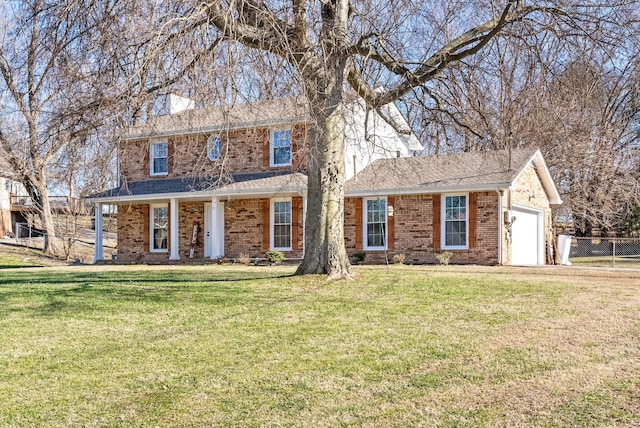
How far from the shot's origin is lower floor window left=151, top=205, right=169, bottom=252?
24.4 m

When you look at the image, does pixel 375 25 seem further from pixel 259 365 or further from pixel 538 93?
pixel 259 365

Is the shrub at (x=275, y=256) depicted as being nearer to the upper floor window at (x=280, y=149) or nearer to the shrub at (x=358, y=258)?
the shrub at (x=358, y=258)

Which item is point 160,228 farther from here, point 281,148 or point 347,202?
point 347,202

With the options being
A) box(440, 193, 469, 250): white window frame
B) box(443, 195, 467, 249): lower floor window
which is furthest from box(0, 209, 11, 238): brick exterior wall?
box(443, 195, 467, 249): lower floor window

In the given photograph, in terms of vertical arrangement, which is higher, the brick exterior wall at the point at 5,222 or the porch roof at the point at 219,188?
the porch roof at the point at 219,188

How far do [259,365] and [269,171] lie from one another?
1626cm

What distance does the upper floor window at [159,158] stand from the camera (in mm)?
24641

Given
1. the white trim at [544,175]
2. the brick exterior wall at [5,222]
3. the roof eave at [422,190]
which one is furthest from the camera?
the brick exterior wall at [5,222]

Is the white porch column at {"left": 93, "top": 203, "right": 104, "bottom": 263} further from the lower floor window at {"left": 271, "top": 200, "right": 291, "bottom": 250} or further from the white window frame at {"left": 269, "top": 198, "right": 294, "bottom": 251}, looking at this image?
the lower floor window at {"left": 271, "top": 200, "right": 291, "bottom": 250}

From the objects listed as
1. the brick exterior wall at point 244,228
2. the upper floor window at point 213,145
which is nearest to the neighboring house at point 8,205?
the brick exterior wall at point 244,228

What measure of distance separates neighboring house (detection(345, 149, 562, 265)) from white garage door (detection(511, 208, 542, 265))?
0.04m

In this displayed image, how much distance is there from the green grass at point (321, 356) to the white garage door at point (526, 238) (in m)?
9.20

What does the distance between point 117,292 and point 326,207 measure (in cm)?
459

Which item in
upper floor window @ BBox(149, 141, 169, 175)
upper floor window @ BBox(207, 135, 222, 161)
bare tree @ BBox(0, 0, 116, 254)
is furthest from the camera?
upper floor window @ BBox(149, 141, 169, 175)
